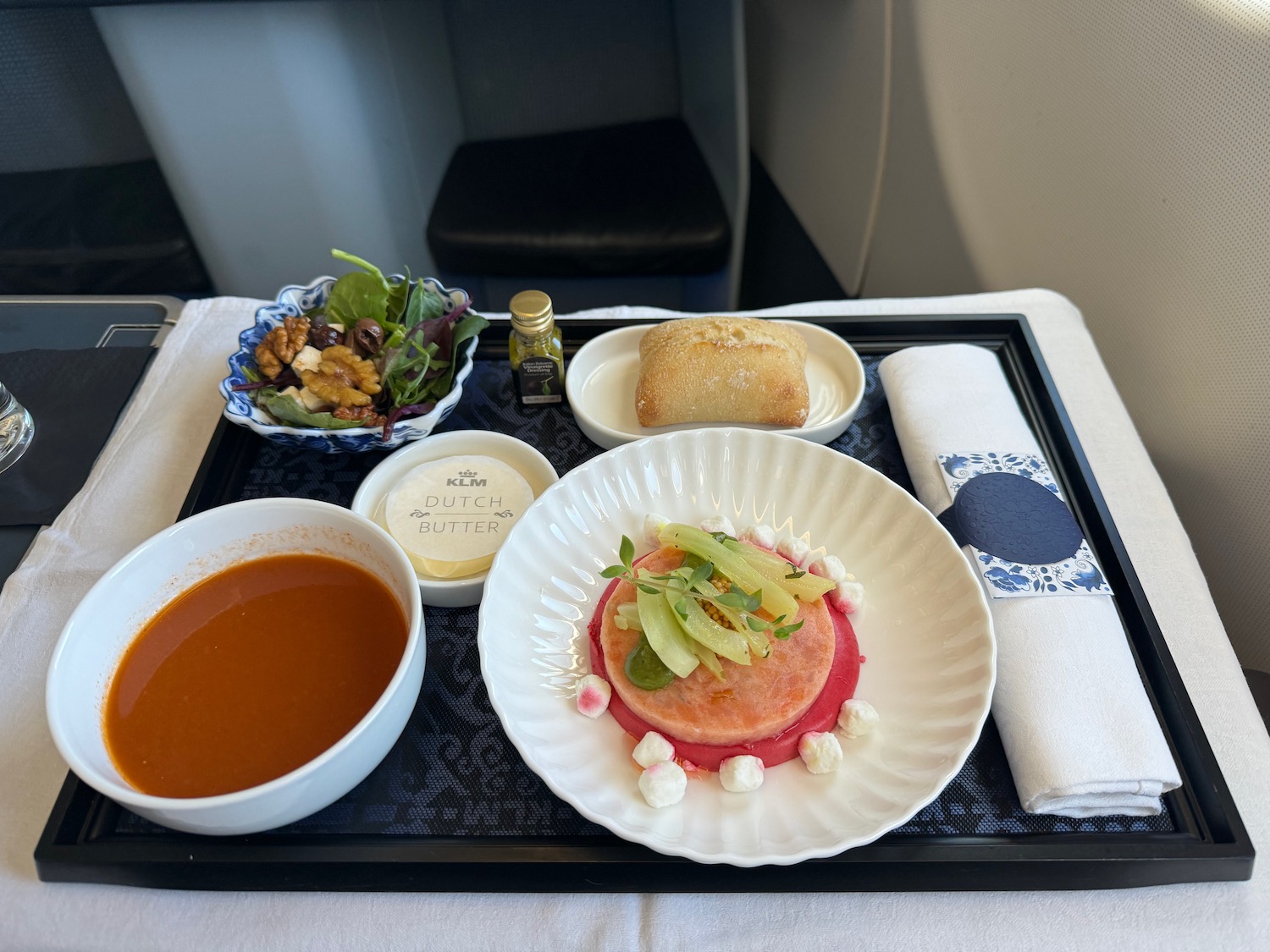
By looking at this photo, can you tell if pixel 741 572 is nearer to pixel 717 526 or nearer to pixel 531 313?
pixel 717 526

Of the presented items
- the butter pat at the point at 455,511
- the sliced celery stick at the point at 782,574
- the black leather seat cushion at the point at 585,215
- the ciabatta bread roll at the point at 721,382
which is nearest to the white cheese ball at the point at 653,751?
the sliced celery stick at the point at 782,574

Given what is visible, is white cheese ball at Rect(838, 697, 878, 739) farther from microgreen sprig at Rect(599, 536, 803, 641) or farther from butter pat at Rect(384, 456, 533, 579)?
butter pat at Rect(384, 456, 533, 579)

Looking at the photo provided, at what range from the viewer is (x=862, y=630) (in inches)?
41.5

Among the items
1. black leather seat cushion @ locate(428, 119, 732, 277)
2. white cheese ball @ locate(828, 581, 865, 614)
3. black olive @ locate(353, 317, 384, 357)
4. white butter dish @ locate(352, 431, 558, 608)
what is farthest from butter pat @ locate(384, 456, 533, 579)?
black leather seat cushion @ locate(428, 119, 732, 277)

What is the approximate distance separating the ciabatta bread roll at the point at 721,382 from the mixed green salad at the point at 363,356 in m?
0.32

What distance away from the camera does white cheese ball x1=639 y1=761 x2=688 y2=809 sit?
0.88 meters

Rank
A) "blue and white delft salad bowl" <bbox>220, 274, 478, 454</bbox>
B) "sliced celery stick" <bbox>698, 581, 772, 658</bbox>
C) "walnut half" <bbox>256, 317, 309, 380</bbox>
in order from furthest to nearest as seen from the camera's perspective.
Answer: "walnut half" <bbox>256, 317, 309, 380</bbox> → "blue and white delft salad bowl" <bbox>220, 274, 478, 454</bbox> → "sliced celery stick" <bbox>698, 581, 772, 658</bbox>

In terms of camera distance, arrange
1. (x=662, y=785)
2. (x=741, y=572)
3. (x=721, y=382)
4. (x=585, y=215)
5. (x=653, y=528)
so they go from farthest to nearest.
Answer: (x=585, y=215) < (x=721, y=382) < (x=653, y=528) < (x=741, y=572) < (x=662, y=785)

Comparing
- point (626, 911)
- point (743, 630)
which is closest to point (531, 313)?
point (743, 630)

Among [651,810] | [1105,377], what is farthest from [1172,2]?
[651,810]

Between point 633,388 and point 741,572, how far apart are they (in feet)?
1.77

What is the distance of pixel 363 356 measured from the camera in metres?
1.35

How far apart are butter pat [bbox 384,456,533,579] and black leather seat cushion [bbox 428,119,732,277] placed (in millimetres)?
1117

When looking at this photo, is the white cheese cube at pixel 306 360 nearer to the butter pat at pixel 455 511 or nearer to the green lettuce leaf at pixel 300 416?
the green lettuce leaf at pixel 300 416
